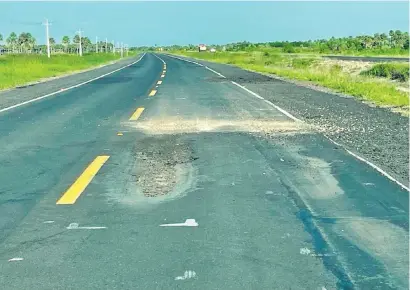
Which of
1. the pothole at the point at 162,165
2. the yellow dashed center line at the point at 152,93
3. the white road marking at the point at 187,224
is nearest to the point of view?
the white road marking at the point at 187,224

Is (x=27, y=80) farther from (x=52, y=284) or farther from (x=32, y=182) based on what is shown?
(x=52, y=284)

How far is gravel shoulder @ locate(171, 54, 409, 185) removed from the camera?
26.5 feet

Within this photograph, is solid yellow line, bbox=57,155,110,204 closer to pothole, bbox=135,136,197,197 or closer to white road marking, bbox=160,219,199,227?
pothole, bbox=135,136,197,197

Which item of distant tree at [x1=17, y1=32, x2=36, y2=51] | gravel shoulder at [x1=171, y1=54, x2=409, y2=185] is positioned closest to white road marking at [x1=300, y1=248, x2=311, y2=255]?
gravel shoulder at [x1=171, y1=54, x2=409, y2=185]

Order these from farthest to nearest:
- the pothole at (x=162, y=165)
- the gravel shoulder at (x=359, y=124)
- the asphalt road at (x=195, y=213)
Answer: the gravel shoulder at (x=359, y=124), the pothole at (x=162, y=165), the asphalt road at (x=195, y=213)

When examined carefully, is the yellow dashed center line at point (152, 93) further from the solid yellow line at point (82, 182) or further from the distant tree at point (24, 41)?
the distant tree at point (24, 41)

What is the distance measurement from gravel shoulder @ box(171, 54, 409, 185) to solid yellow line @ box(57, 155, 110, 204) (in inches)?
152

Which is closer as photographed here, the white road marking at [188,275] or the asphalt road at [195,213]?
the white road marking at [188,275]

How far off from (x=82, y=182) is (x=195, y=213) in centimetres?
188

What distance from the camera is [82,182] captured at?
6.53 metres

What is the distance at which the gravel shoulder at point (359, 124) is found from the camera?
807 cm

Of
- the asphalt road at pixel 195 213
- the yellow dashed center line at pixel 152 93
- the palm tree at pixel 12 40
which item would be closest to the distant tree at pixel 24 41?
the palm tree at pixel 12 40

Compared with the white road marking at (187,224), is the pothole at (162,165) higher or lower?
lower

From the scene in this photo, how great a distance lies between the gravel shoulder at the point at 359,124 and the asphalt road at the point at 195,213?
1.46 ft
